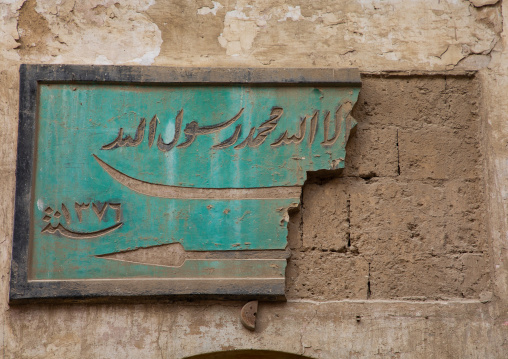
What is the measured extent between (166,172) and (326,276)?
1.15m

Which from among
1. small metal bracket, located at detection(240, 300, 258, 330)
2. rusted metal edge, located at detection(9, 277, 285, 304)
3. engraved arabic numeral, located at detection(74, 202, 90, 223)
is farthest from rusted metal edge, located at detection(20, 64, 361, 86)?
small metal bracket, located at detection(240, 300, 258, 330)

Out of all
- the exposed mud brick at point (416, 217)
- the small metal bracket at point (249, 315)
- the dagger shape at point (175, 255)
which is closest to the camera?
the small metal bracket at point (249, 315)

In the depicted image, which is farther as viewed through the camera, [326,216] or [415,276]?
[326,216]

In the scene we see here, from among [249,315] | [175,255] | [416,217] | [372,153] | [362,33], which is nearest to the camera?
[249,315]

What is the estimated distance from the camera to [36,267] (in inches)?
143

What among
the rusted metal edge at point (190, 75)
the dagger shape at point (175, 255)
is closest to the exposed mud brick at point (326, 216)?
the dagger shape at point (175, 255)

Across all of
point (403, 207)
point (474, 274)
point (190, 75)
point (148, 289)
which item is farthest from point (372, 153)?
point (148, 289)

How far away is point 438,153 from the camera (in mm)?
3906

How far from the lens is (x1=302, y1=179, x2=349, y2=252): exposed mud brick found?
3.80 meters

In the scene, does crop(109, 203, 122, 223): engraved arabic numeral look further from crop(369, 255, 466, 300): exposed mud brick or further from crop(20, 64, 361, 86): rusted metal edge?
crop(369, 255, 466, 300): exposed mud brick

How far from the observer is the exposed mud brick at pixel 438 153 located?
3885 mm

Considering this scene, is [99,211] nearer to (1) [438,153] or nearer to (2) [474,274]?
(1) [438,153]

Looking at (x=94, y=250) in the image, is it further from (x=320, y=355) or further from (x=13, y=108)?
(x=320, y=355)

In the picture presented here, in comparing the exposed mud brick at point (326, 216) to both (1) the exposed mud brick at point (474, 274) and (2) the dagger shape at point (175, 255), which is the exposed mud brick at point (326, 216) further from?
(1) the exposed mud brick at point (474, 274)
